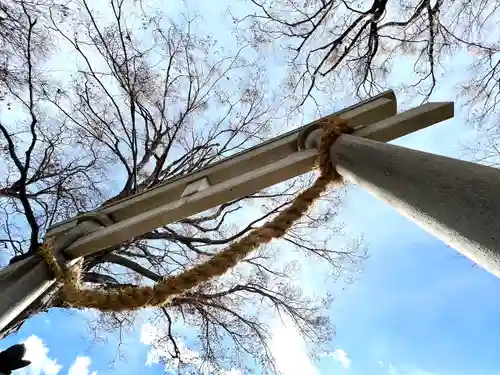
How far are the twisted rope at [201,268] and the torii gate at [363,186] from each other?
0.27 feet

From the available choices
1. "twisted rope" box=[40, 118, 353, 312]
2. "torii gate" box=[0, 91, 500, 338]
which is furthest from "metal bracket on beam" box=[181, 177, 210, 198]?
"twisted rope" box=[40, 118, 353, 312]

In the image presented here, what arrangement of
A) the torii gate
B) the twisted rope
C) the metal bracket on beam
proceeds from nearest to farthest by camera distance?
the torii gate
the twisted rope
the metal bracket on beam

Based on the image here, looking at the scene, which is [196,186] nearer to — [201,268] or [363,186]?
[201,268]

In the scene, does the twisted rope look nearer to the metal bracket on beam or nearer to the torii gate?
the torii gate

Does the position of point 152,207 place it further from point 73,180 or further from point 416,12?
point 416,12

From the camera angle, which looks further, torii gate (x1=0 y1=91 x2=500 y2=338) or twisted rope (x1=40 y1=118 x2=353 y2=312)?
twisted rope (x1=40 y1=118 x2=353 y2=312)

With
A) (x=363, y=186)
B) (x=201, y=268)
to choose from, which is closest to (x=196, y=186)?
(x=201, y=268)

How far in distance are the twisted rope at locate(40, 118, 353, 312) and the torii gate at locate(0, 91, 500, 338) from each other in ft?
0.27

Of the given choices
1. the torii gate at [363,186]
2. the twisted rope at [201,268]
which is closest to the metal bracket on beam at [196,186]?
the torii gate at [363,186]

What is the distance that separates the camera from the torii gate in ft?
4.28

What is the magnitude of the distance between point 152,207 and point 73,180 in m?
4.67

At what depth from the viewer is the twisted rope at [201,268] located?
7.51 feet

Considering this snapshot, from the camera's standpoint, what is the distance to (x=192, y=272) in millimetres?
2291

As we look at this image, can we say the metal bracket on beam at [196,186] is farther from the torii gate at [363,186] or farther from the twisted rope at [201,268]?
the twisted rope at [201,268]
